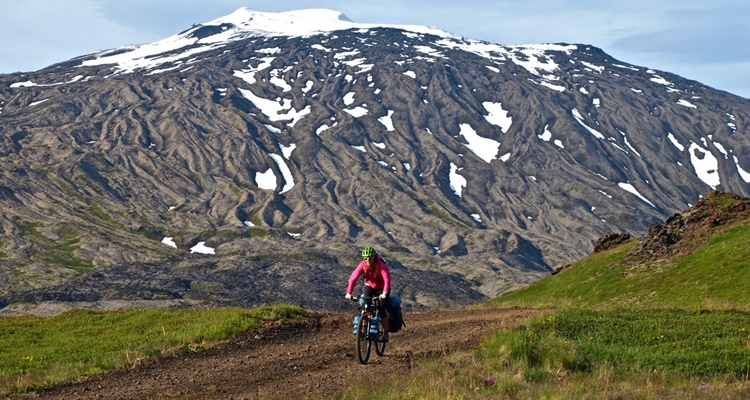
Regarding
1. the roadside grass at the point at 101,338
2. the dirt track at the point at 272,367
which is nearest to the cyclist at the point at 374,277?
the dirt track at the point at 272,367

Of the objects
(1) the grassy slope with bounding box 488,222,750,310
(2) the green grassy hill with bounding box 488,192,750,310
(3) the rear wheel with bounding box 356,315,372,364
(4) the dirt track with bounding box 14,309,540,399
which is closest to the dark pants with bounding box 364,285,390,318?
(3) the rear wheel with bounding box 356,315,372,364

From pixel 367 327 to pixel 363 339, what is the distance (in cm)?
33

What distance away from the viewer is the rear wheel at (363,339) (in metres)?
17.6

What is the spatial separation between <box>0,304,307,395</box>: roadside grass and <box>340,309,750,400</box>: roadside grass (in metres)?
8.02

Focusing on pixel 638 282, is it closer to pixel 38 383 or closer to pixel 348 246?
pixel 38 383

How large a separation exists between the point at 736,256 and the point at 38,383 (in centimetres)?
3181

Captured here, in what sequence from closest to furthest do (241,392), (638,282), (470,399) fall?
(470,399)
(241,392)
(638,282)

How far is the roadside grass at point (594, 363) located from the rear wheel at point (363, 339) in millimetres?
1401

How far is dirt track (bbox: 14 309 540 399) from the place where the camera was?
49.3 feet

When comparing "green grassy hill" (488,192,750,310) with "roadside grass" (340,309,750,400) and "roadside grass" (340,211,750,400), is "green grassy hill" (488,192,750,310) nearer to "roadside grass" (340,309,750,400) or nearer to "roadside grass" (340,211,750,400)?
"roadside grass" (340,211,750,400)

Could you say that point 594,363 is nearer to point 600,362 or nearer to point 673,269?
point 600,362

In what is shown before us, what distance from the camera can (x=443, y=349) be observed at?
762 inches

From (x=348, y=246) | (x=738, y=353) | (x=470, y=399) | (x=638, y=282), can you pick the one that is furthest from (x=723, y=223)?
(x=348, y=246)

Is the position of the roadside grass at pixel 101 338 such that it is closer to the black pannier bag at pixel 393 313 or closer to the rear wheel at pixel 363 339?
the rear wheel at pixel 363 339
